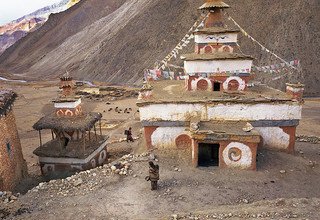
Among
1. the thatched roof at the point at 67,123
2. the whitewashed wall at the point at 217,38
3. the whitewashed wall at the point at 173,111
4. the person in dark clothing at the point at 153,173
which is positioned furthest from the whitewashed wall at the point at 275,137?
the thatched roof at the point at 67,123

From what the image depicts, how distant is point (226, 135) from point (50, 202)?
6.80 metres

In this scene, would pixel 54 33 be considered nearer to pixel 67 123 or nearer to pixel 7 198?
pixel 67 123

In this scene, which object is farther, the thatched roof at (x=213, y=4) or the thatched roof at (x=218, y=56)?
the thatched roof at (x=213, y=4)

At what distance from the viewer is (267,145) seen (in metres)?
14.5

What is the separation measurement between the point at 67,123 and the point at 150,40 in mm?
39363

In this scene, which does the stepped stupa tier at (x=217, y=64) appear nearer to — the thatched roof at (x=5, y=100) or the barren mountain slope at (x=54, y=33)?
the thatched roof at (x=5, y=100)

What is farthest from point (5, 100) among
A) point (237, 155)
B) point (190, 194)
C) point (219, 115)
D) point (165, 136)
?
point (237, 155)

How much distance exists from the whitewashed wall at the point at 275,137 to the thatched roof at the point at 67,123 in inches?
324

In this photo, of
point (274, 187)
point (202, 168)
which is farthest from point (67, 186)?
point (274, 187)

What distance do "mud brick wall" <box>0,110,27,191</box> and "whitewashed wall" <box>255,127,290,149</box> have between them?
10852 millimetres

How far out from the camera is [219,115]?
549 inches

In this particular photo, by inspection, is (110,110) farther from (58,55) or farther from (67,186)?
(58,55)

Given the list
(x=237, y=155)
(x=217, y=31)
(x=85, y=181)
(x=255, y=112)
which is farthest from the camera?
(x=217, y=31)

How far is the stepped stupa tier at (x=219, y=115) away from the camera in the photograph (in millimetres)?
12641
